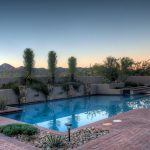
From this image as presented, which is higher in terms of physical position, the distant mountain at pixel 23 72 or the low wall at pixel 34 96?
the distant mountain at pixel 23 72

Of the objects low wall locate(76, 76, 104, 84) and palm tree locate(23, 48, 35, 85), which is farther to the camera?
low wall locate(76, 76, 104, 84)

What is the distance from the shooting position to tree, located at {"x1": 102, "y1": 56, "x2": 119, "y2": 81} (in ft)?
93.1

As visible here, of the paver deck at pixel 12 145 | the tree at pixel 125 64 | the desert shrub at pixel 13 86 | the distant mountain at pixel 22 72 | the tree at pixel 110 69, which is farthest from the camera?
the tree at pixel 125 64

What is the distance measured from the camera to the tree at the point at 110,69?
28.4 meters

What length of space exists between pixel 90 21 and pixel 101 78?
1174 centimetres

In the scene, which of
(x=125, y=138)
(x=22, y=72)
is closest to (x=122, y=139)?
(x=125, y=138)

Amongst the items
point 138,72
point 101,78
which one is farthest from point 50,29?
point 138,72

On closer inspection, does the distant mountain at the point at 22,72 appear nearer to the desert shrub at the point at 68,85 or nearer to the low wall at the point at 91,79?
the low wall at the point at 91,79

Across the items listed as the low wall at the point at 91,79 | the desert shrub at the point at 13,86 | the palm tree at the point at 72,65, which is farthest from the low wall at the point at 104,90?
the desert shrub at the point at 13,86

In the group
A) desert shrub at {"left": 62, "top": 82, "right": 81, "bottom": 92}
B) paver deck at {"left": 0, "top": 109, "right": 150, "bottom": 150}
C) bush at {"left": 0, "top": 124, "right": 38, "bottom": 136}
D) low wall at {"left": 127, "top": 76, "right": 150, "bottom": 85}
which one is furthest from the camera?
low wall at {"left": 127, "top": 76, "right": 150, "bottom": 85}

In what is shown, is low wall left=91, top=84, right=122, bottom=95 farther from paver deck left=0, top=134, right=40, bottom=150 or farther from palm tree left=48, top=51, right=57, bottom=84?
paver deck left=0, top=134, right=40, bottom=150

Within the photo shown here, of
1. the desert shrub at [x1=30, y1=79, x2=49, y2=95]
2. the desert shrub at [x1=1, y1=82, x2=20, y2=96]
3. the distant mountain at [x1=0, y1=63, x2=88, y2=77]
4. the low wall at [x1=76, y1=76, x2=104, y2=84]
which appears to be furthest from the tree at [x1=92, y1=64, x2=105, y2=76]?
the desert shrub at [x1=1, y1=82, x2=20, y2=96]

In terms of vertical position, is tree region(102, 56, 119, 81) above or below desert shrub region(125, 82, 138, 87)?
above

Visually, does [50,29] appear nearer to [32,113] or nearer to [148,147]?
[32,113]
